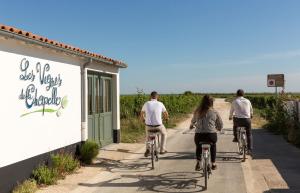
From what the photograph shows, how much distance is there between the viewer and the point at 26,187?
8305mm

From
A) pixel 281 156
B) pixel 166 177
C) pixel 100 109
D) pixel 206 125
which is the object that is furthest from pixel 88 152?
pixel 281 156

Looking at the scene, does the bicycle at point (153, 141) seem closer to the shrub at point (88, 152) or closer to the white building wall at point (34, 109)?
the shrub at point (88, 152)

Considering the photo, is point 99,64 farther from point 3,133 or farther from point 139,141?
point 3,133

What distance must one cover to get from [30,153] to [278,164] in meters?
6.06

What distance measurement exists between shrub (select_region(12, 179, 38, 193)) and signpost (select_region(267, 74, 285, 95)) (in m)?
21.0

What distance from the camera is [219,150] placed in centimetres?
1451

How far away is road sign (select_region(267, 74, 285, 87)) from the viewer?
89.3 ft

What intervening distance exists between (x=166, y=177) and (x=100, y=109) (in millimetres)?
5463

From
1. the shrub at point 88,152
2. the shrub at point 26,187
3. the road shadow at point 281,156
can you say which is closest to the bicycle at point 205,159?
the road shadow at point 281,156

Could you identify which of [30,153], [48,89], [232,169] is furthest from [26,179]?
[232,169]

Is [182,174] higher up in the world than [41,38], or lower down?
lower down

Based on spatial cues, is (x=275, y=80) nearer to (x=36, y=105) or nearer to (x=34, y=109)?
(x=36, y=105)

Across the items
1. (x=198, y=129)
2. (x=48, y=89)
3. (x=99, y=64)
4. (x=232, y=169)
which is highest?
(x=99, y=64)

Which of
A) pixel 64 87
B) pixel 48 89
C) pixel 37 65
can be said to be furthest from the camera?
pixel 64 87
